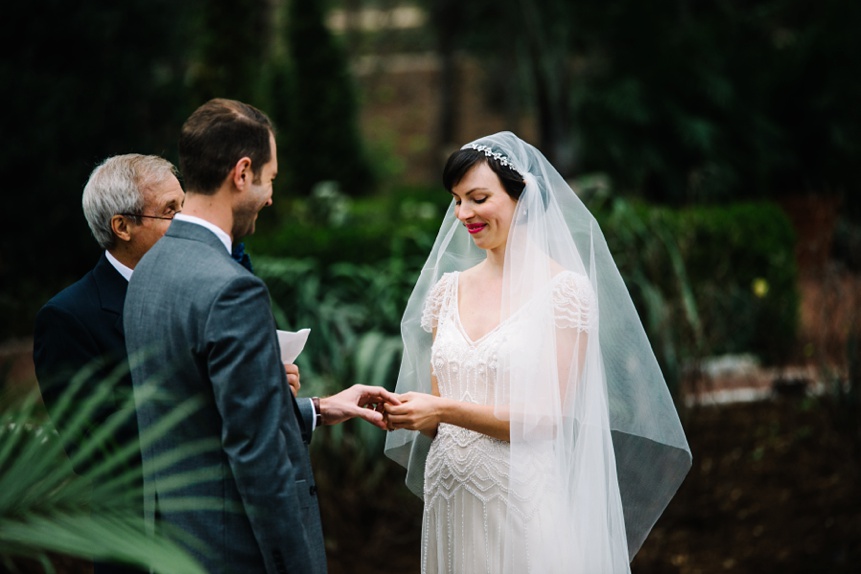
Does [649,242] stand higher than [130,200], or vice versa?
[130,200]

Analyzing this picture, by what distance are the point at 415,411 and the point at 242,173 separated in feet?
3.40

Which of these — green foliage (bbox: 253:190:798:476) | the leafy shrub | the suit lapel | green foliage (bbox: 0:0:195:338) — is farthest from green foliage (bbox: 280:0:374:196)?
the suit lapel

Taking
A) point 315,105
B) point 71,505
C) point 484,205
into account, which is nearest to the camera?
point 71,505

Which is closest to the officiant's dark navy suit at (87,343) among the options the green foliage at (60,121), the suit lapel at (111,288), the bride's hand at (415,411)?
the suit lapel at (111,288)

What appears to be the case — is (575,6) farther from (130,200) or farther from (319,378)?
(130,200)

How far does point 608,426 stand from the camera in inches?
119

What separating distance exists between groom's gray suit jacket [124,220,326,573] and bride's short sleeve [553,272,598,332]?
104 centimetres

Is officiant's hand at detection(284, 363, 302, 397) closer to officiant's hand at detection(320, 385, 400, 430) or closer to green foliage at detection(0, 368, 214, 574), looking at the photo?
→ officiant's hand at detection(320, 385, 400, 430)

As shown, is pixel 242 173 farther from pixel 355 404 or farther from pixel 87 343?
pixel 355 404

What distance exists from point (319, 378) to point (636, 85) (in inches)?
422

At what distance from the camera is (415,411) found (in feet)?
9.62

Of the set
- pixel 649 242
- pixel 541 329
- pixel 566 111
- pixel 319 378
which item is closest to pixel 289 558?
pixel 541 329

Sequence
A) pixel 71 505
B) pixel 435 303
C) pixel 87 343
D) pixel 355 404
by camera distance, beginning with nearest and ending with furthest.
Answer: pixel 71 505
pixel 87 343
pixel 355 404
pixel 435 303

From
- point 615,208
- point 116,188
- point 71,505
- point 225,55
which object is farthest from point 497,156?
point 225,55
